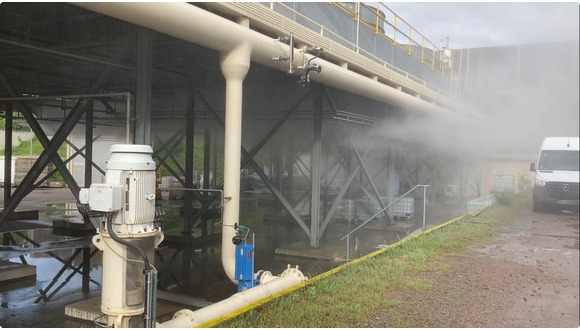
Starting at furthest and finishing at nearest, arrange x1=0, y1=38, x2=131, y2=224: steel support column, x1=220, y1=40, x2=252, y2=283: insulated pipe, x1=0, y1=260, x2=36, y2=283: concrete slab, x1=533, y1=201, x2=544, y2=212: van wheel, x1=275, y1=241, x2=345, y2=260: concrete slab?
x1=275, y1=241, x2=345, y2=260: concrete slab
x1=0, y1=260, x2=36, y2=283: concrete slab
x1=0, y1=38, x2=131, y2=224: steel support column
x1=220, y1=40, x2=252, y2=283: insulated pipe
x1=533, y1=201, x2=544, y2=212: van wheel

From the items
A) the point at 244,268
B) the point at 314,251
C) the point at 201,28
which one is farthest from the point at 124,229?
the point at 314,251

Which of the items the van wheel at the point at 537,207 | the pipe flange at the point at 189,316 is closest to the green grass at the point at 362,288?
the pipe flange at the point at 189,316

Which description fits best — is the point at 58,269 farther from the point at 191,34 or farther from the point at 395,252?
the point at 395,252

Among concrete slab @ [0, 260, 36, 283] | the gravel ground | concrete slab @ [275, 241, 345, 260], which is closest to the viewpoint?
the gravel ground

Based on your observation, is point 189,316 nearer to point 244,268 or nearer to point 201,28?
point 244,268

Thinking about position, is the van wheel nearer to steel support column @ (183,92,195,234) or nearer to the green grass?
the green grass

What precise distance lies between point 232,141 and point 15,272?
3673 mm

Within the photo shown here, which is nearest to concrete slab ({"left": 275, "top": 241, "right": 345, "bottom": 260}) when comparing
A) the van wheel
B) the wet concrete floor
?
the wet concrete floor

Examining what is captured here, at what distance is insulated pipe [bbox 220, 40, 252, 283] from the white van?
3469 millimetres

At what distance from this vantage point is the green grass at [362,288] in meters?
3.84

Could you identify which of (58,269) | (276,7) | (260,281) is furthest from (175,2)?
(58,269)

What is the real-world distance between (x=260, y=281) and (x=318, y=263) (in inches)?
132

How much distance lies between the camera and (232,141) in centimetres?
551

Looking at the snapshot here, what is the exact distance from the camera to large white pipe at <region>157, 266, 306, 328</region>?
3.79m
